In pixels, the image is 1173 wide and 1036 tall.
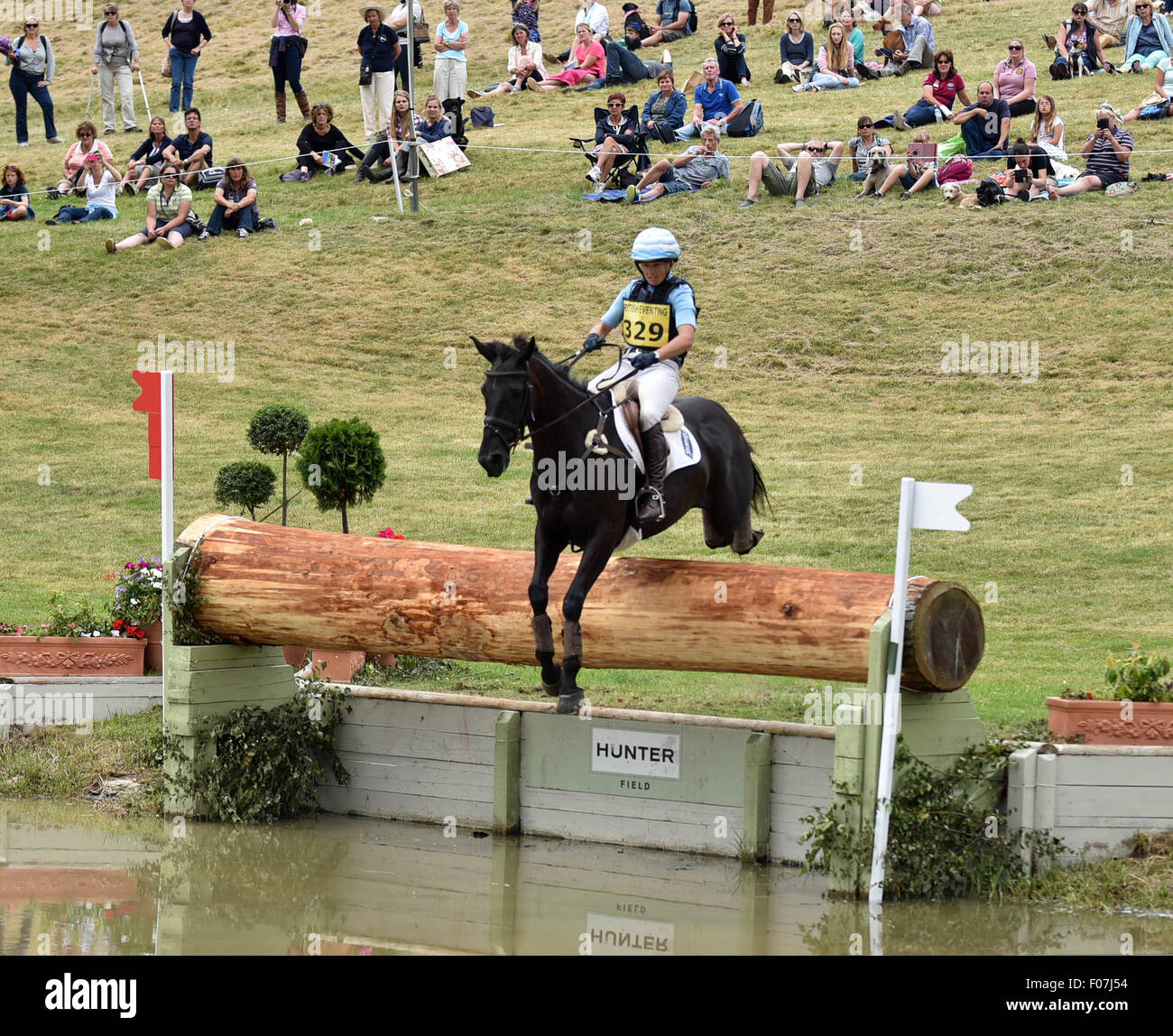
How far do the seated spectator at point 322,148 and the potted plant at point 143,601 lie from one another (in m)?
15.9

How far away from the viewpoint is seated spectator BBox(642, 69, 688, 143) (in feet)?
77.5

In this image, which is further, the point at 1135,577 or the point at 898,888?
the point at 1135,577

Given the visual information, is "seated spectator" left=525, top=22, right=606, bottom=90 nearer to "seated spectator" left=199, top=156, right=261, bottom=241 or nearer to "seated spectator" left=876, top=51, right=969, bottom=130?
"seated spectator" left=876, top=51, right=969, bottom=130

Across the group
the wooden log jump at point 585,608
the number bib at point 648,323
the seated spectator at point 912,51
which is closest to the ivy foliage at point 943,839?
the wooden log jump at point 585,608

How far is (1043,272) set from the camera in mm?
20359

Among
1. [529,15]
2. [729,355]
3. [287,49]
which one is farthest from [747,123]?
[287,49]

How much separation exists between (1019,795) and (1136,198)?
15767mm

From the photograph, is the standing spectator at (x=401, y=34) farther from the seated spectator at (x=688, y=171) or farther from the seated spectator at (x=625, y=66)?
the seated spectator at (x=688, y=171)

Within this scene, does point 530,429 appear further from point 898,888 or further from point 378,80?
point 378,80

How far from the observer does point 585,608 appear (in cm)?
842

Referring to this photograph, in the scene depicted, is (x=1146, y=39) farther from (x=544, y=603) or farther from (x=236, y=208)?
(x=544, y=603)

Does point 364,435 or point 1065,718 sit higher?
point 364,435

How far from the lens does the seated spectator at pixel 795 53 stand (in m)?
27.9

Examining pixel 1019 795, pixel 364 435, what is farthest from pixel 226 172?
pixel 1019 795
